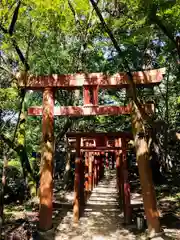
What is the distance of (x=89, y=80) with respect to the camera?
6480 millimetres

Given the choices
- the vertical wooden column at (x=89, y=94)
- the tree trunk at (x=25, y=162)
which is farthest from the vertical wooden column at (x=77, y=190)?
the vertical wooden column at (x=89, y=94)

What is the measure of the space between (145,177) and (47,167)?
2.33 m

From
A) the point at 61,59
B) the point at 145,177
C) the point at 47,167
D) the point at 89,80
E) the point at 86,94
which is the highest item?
the point at 61,59

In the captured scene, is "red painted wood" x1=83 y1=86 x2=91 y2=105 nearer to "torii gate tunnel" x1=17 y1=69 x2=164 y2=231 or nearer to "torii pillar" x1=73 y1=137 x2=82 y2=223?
"torii gate tunnel" x1=17 y1=69 x2=164 y2=231

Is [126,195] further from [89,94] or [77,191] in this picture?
[89,94]

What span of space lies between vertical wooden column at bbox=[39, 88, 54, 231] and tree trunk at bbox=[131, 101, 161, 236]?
2100 millimetres

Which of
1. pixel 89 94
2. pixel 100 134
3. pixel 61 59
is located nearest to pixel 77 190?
pixel 100 134

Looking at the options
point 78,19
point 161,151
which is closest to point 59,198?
point 161,151

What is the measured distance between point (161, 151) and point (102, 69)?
7119mm

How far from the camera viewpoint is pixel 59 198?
12914 millimetres

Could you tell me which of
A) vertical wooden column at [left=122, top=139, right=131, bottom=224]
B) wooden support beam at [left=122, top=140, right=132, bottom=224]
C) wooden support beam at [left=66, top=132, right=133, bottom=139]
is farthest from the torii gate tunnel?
wooden support beam at [left=122, top=140, right=132, bottom=224]

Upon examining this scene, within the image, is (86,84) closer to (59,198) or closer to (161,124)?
(161,124)

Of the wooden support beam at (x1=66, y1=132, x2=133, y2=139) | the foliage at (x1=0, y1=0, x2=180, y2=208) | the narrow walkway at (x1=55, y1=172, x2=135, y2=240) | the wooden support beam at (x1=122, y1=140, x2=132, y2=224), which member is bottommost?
the narrow walkway at (x1=55, y1=172, x2=135, y2=240)

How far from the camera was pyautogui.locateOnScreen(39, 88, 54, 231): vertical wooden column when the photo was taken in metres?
5.95
